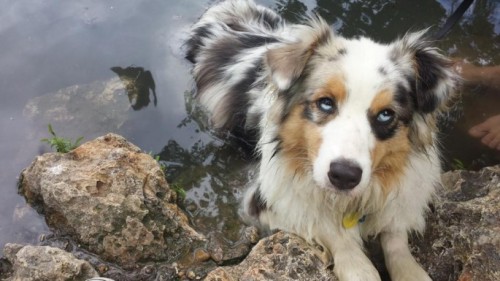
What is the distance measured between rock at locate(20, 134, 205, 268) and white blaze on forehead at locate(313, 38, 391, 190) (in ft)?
4.16

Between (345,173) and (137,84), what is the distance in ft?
10.2

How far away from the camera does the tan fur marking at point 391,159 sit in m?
2.93

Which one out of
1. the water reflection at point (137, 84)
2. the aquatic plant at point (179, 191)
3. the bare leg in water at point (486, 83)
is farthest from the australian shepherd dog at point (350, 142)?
the water reflection at point (137, 84)

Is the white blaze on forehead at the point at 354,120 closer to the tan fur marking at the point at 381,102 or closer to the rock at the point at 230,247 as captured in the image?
the tan fur marking at the point at 381,102

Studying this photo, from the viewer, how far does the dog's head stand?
269 cm

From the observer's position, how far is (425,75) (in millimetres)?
3105

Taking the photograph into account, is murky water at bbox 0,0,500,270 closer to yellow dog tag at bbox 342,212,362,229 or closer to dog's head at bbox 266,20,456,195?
yellow dog tag at bbox 342,212,362,229

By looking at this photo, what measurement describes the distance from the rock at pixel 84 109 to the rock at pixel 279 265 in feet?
7.29

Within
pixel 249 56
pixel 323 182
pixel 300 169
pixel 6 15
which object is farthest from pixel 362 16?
pixel 6 15

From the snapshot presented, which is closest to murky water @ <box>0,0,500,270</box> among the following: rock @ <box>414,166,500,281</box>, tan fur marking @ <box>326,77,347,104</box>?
rock @ <box>414,166,500,281</box>

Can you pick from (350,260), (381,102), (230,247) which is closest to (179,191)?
(230,247)

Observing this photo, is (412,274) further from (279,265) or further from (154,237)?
(154,237)

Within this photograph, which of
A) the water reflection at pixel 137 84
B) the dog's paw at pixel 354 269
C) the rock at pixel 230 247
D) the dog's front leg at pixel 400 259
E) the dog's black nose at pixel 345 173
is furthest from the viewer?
the water reflection at pixel 137 84

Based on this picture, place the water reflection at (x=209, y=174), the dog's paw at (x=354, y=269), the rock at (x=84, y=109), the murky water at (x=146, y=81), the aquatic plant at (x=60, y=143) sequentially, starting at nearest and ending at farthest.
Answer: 1. the dog's paw at (x=354, y=269)
2. the water reflection at (x=209, y=174)
3. the aquatic plant at (x=60, y=143)
4. the murky water at (x=146, y=81)
5. the rock at (x=84, y=109)
